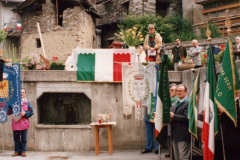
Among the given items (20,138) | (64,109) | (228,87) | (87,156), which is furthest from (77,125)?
(228,87)

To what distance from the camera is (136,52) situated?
1134cm

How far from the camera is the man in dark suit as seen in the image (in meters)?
6.84

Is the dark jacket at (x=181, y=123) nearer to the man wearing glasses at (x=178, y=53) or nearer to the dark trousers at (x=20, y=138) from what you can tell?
the dark trousers at (x=20, y=138)

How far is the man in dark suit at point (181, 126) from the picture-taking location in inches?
269

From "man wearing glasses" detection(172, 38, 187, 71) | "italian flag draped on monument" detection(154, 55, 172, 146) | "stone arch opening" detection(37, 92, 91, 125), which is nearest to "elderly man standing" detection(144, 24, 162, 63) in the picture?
"man wearing glasses" detection(172, 38, 187, 71)

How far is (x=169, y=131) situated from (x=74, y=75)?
4455 mm

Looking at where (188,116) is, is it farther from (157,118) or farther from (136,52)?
(136,52)

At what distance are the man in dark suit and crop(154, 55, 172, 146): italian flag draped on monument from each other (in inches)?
5.6

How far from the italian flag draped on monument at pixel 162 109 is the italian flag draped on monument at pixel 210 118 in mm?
1309

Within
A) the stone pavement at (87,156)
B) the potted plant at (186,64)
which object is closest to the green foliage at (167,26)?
the potted plant at (186,64)

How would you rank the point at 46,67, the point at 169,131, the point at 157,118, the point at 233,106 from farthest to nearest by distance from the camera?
the point at 46,67 → the point at 169,131 → the point at 157,118 → the point at 233,106

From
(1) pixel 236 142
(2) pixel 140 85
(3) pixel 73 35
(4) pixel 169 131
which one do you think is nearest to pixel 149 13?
(3) pixel 73 35

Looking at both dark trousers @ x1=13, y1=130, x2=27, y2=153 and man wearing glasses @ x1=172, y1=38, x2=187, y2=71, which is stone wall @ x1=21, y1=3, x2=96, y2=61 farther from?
dark trousers @ x1=13, y1=130, x2=27, y2=153

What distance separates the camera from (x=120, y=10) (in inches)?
1067
